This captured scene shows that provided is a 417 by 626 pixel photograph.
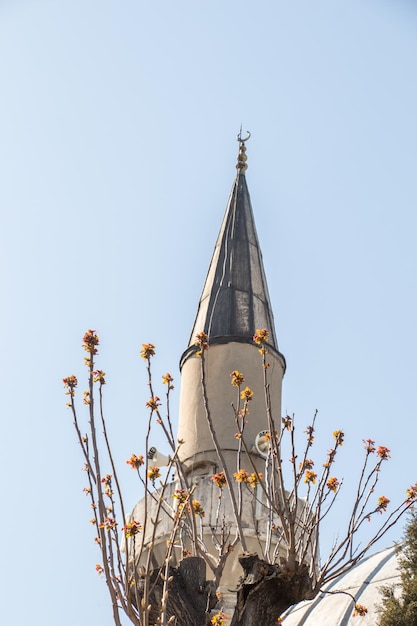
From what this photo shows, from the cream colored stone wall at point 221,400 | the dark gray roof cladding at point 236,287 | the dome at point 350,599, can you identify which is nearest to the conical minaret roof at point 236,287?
the dark gray roof cladding at point 236,287

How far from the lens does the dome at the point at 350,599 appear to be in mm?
14695

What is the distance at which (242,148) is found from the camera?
19969mm

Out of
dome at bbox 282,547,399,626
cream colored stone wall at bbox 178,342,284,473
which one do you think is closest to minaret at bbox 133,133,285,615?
cream colored stone wall at bbox 178,342,284,473

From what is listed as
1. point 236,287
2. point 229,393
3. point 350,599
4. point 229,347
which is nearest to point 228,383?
A: point 229,393

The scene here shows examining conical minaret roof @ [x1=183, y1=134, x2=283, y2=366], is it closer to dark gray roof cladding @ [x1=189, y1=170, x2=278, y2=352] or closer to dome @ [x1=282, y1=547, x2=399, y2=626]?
dark gray roof cladding @ [x1=189, y1=170, x2=278, y2=352]

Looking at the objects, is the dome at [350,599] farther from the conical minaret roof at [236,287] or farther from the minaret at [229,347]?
the conical minaret roof at [236,287]

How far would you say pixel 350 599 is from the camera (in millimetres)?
15203

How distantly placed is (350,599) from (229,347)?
13.7 ft

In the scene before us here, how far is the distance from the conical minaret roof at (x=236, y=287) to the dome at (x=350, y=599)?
383 centimetres

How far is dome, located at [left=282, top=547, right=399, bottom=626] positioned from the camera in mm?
14695

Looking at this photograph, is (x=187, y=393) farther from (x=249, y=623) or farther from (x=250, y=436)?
(x=249, y=623)

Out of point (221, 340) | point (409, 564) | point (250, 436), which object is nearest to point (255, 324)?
point (221, 340)

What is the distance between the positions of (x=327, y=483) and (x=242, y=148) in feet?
A: 37.6

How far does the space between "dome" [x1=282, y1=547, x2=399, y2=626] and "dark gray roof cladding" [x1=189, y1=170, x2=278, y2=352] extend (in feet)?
12.4
